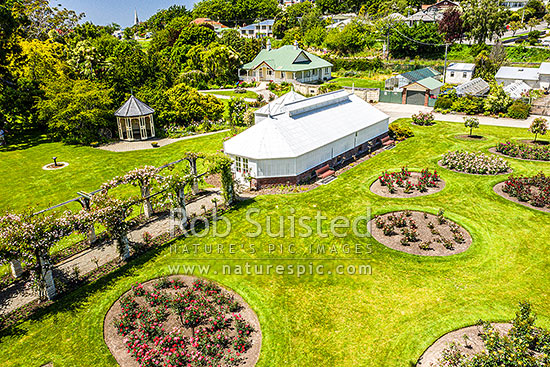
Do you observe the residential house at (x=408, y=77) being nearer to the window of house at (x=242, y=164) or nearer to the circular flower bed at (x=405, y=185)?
the circular flower bed at (x=405, y=185)

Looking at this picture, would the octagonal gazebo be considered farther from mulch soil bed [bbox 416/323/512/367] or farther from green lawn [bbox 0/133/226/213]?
mulch soil bed [bbox 416/323/512/367]

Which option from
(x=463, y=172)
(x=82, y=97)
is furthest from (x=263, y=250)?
(x=82, y=97)

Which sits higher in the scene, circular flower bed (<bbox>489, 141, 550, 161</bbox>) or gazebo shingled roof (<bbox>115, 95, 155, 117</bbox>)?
gazebo shingled roof (<bbox>115, 95, 155, 117</bbox>)

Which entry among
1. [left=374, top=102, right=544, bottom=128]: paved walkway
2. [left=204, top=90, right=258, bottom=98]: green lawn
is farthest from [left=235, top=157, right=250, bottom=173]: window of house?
[left=204, top=90, right=258, bottom=98]: green lawn

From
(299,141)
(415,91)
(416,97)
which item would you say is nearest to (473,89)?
(416,97)

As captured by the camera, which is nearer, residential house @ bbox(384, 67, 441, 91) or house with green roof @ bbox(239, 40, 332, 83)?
residential house @ bbox(384, 67, 441, 91)

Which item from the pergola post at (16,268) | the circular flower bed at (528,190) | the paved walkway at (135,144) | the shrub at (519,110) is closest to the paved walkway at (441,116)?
the shrub at (519,110)

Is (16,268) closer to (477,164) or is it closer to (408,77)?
(477,164)

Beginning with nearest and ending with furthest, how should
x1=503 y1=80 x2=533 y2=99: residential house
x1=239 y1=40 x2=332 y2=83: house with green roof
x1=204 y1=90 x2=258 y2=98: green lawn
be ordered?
x1=503 y1=80 x2=533 y2=99: residential house, x1=204 y1=90 x2=258 y2=98: green lawn, x1=239 y1=40 x2=332 y2=83: house with green roof
